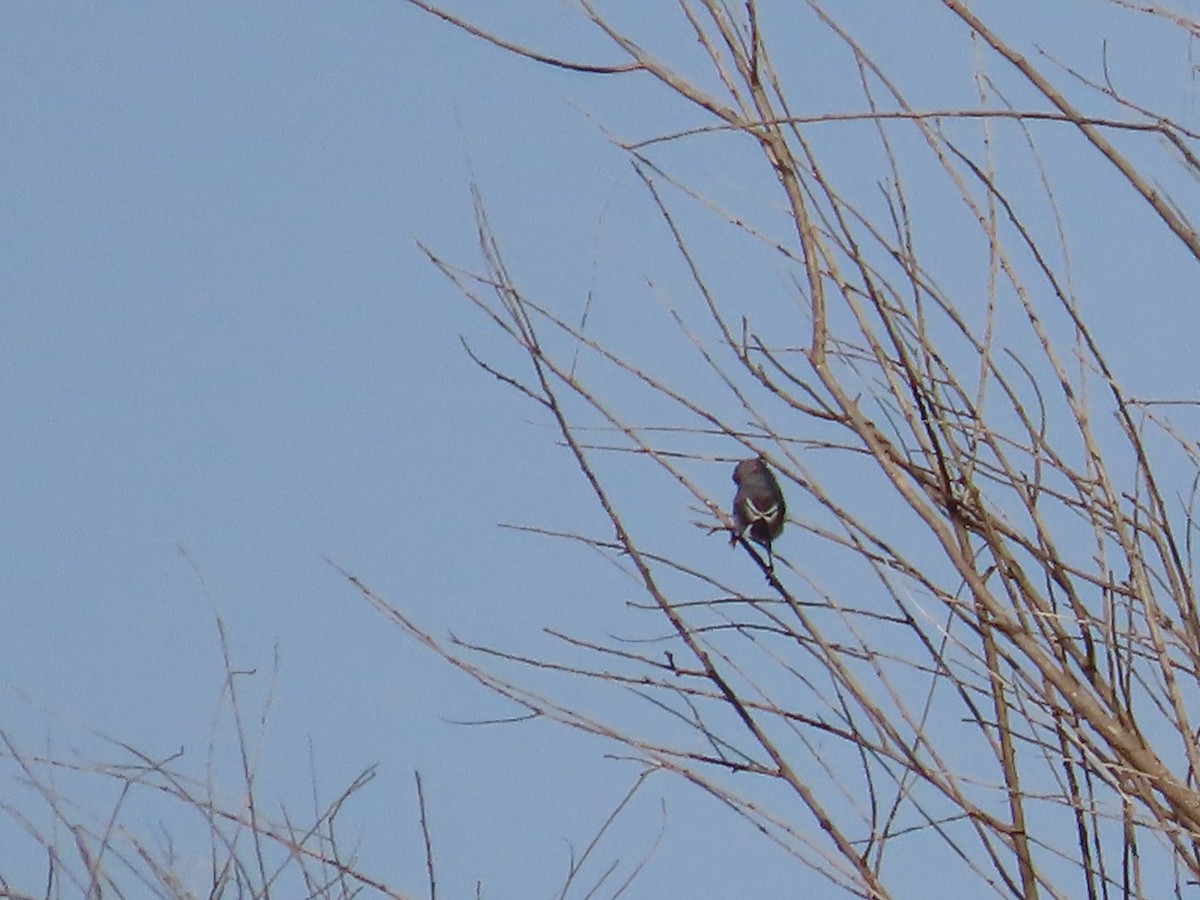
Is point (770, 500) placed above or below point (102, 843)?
above

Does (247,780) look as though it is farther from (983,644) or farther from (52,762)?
(983,644)

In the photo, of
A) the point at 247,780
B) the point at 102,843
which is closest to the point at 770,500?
the point at 247,780

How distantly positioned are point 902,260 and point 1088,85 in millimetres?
296

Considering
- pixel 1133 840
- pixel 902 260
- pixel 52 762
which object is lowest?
pixel 1133 840

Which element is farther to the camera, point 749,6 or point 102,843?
point 102,843

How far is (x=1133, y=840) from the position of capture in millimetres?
1804

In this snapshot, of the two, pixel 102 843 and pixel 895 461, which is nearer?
pixel 895 461

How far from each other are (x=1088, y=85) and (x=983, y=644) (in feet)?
2.06

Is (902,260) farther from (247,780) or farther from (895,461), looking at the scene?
(247,780)

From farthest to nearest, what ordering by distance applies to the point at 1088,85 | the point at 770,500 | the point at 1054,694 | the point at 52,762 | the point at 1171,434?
the point at 770,500
the point at 52,762
the point at 1171,434
the point at 1088,85
the point at 1054,694

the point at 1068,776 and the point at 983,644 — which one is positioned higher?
the point at 983,644

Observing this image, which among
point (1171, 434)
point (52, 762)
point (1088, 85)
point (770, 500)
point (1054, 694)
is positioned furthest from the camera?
point (770, 500)

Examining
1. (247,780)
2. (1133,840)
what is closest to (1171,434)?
(1133,840)

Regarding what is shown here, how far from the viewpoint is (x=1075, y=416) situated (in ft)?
6.18
